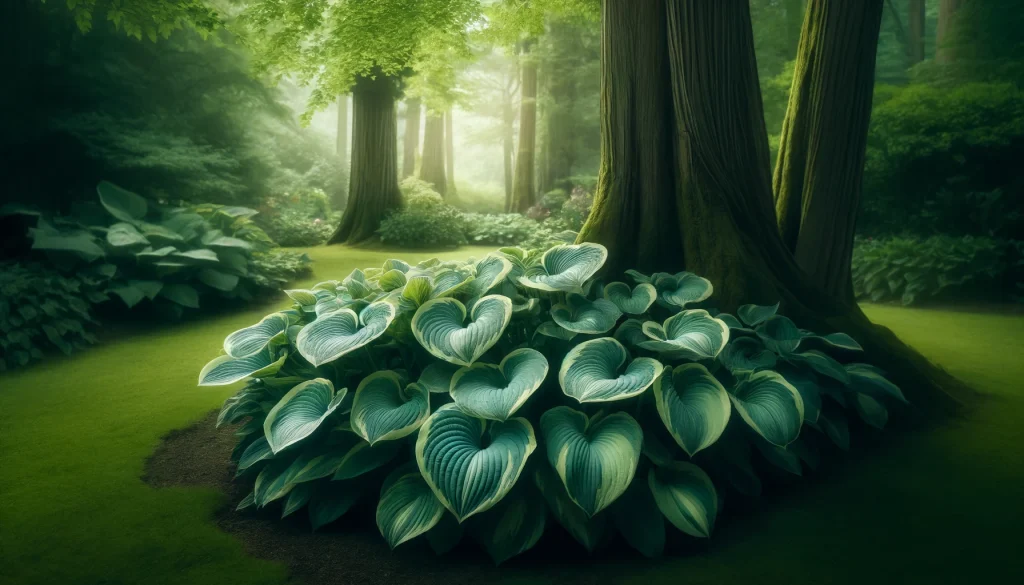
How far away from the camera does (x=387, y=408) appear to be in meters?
2.20

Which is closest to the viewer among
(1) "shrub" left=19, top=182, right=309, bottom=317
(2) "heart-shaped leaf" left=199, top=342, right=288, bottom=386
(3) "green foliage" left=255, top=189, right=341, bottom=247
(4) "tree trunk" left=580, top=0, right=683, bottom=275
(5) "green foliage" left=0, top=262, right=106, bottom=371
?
(2) "heart-shaped leaf" left=199, top=342, right=288, bottom=386

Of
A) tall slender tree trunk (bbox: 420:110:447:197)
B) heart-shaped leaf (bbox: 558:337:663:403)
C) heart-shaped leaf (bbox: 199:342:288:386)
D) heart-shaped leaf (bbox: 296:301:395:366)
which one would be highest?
tall slender tree trunk (bbox: 420:110:447:197)

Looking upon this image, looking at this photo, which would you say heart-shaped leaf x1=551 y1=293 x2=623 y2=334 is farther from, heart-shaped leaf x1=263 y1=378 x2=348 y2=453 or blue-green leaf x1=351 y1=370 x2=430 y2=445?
heart-shaped leaf x1=263 y1=378 x2=348 y2=453

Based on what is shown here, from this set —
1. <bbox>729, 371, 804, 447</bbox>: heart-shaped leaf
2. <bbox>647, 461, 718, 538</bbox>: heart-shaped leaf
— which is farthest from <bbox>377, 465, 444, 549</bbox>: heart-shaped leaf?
<bbox>729, 371, 804, 447</bbox>: heart-shaped leaf

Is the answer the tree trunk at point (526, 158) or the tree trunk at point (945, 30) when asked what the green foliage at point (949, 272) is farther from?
the tree trunk at point (526, 158)

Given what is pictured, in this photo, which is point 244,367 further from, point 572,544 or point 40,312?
point 40,312

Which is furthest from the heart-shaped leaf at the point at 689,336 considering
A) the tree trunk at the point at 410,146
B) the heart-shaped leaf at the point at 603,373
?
the tree trunk at the point at 410,146

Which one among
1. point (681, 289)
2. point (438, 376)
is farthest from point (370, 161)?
point (438, 376)

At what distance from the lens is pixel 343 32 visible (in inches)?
222

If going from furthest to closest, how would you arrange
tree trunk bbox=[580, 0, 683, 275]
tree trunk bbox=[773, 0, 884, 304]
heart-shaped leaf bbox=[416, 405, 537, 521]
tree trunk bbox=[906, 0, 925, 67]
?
tree trunk bbox=[906, 0, 925, 67] < tree trunk bbox=[773, 0, 884, 304] < tree trunk bbox=[580, 0, 683, 275] < heart-shaped leaf bbox=[416, 405, 537, 521]

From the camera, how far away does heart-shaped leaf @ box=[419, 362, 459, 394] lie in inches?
87.8

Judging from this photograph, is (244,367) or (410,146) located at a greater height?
(410,146)

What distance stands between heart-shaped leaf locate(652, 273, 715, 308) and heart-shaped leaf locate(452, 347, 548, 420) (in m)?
0.91

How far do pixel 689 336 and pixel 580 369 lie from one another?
0.46m
